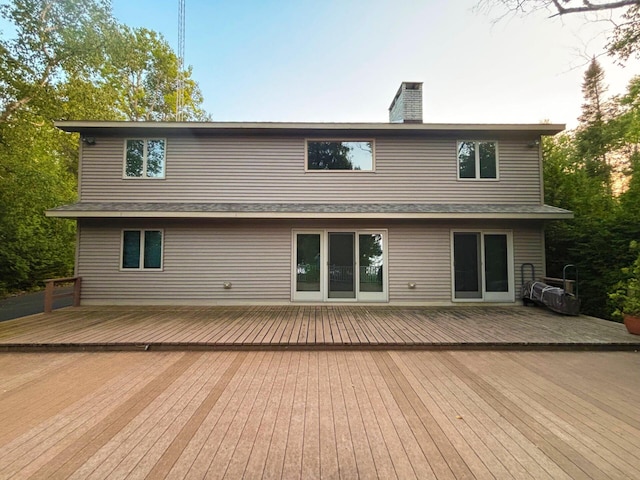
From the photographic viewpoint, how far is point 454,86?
11.8 meters

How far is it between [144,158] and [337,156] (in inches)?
207

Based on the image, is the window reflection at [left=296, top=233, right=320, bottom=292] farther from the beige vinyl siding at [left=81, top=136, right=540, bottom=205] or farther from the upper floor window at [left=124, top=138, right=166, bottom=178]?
the upper floor window at [left=124, top=138, right=166, bottom=178]

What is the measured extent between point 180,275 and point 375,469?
7.18 meters

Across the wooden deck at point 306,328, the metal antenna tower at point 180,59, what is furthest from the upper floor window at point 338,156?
the metal antenna tower at point 180,59

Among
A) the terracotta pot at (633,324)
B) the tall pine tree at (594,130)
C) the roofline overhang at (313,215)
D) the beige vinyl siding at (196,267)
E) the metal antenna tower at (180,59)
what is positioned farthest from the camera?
the tall pine tree at (594,130)

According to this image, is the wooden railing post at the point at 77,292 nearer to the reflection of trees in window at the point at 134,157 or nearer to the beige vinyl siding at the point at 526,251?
the reflection of trees in window at the point at 134,157

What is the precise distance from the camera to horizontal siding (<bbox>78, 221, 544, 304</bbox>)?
26.0ft

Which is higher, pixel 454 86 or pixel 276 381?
pixel 454 86

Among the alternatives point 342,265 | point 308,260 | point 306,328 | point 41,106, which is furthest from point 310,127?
point 41,106

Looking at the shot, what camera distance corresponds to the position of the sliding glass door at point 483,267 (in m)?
7.98

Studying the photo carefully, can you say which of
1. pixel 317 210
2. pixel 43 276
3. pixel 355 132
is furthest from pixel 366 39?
pixel 43 276

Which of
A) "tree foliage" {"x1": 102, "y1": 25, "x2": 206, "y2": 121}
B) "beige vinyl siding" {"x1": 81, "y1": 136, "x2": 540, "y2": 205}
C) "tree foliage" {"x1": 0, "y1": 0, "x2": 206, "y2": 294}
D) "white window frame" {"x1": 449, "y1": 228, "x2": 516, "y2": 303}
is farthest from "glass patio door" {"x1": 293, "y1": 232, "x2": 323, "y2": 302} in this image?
"tree foliage" {"x1": 102, "y1": 25, "x2": 206, "y2": 121}

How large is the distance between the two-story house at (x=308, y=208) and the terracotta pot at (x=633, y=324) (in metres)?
2.72

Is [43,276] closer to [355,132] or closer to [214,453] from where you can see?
[355,132]
